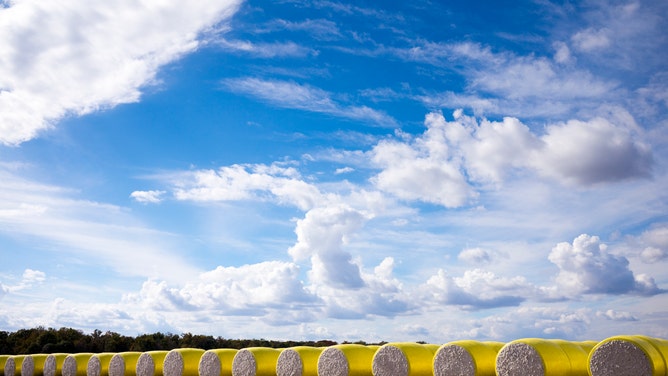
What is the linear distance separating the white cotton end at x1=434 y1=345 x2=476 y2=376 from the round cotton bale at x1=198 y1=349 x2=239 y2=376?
356 inches

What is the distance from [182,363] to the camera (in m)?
24.8

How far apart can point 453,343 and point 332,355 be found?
14.5 ft

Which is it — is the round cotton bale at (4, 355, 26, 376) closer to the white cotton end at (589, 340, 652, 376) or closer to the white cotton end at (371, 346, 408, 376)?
the white cotton end at (371, 346, 408, 376)

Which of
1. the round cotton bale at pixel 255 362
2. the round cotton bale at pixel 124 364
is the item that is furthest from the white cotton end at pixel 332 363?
the round cotton bale at pixel 124 364

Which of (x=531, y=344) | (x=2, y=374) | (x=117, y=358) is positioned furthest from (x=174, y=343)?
(x=531, y=344)

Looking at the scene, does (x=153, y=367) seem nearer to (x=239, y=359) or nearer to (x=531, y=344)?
(x=239, y=359)

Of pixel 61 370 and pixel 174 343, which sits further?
pixel 174 343

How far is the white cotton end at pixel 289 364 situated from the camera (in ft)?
69.6

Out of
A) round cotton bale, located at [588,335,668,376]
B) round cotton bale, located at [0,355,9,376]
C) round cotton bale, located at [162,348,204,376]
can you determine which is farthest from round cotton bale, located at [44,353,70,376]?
round cotton bale, located at [588,335,668,376]

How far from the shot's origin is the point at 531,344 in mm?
15188

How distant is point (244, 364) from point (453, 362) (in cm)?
861

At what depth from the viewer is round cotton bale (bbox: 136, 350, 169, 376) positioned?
2566 centimetres

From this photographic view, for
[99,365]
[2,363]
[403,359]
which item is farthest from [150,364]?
[403,359]

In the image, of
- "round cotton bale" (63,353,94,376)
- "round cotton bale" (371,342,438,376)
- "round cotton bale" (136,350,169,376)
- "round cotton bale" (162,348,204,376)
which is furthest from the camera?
"round cotton bale" (63,353,94,376)
